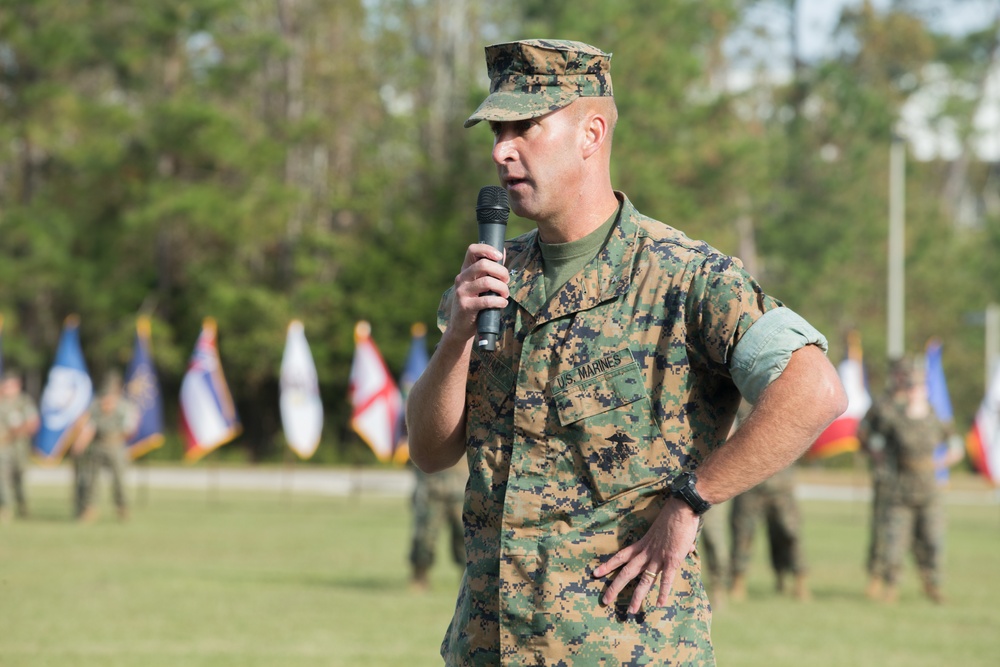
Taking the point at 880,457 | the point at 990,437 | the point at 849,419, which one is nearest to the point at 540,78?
the point at 880,457

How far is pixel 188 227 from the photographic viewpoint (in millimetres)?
45844

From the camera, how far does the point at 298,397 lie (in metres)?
26.4

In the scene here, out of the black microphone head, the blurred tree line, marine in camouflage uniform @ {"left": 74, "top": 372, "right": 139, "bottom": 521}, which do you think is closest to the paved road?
the blurred tree line

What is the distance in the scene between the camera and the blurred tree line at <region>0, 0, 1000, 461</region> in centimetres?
4400

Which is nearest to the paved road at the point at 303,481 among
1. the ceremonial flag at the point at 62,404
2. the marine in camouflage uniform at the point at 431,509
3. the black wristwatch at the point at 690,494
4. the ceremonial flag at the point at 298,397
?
the ceremonial flag at the point at 298,397

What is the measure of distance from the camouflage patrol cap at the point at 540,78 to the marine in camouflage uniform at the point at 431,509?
10.7m

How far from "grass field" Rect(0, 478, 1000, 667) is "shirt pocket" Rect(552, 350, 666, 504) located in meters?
7.00

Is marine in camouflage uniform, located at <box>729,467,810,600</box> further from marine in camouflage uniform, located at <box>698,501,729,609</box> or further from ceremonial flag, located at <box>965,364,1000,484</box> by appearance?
ceremonial flag, located at <box>965,364,1000,484</box>

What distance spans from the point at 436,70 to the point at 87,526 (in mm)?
32509

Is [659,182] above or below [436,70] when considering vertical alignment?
below

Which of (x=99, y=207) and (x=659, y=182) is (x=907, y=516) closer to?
(x=659, y=182)

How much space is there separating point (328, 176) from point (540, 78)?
46.1 meters

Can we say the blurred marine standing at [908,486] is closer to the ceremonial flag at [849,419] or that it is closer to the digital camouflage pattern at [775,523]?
the digital camouflage pattern at [775,523]

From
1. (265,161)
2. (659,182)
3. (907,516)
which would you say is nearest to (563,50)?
(907,516)
